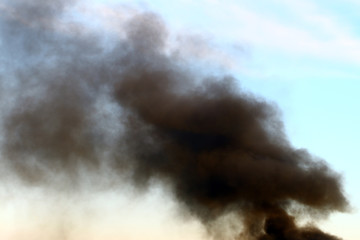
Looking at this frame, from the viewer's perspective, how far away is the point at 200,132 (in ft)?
263

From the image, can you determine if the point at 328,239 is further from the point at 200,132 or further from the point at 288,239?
the point at 200,132

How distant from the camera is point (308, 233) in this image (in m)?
75.9

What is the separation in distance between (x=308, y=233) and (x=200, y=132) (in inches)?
554

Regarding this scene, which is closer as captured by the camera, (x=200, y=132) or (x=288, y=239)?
(x=288, y=239)

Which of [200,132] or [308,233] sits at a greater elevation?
[200,132]

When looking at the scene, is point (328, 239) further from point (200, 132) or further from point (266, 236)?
point (200, 132)

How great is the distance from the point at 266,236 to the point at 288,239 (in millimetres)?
2335

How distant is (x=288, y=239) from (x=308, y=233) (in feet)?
6.83

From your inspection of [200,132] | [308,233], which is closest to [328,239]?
[308,233]

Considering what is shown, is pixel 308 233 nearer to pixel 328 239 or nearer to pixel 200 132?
pixel 328 239

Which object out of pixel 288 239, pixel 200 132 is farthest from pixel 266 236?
pixel 200 132

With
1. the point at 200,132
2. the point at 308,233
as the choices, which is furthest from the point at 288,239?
the point at 200,132

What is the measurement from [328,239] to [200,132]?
15.7 m

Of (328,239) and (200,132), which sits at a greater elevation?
(200,132)
